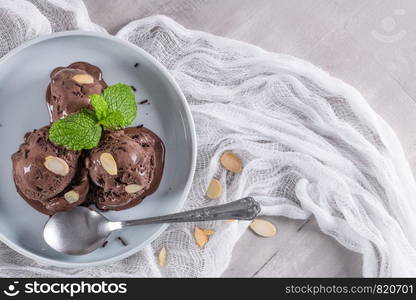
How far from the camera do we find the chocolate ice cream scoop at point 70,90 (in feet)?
5.32

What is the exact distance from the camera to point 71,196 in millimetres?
1656

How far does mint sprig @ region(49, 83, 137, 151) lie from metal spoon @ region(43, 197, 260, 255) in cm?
25

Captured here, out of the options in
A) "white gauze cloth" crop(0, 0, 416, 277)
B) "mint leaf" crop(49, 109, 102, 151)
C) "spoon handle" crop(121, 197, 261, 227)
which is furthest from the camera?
"white gauze cloth" crop(0, 0, 416, 277)

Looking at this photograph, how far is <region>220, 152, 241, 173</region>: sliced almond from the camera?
72.0 inches

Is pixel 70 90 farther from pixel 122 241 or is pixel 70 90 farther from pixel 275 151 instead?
pixel 275 151

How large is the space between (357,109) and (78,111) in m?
0.94

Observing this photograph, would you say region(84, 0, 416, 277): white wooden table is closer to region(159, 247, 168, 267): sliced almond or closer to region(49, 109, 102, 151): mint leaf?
region(159, 247, 168, 267): sliced almond

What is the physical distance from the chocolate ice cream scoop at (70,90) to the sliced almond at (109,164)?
0.59 feet

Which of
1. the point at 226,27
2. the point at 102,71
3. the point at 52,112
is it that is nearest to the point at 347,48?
the point at 226,27

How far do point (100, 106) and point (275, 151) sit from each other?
620mm

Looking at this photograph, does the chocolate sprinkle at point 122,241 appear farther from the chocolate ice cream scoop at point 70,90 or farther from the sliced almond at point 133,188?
the chocolate ice cream scoop at point 70,90

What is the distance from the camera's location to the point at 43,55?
1.72m

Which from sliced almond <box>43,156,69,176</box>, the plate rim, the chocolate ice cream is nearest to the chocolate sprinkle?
the plate rim

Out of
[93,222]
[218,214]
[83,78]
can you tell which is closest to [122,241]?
[93,222]
